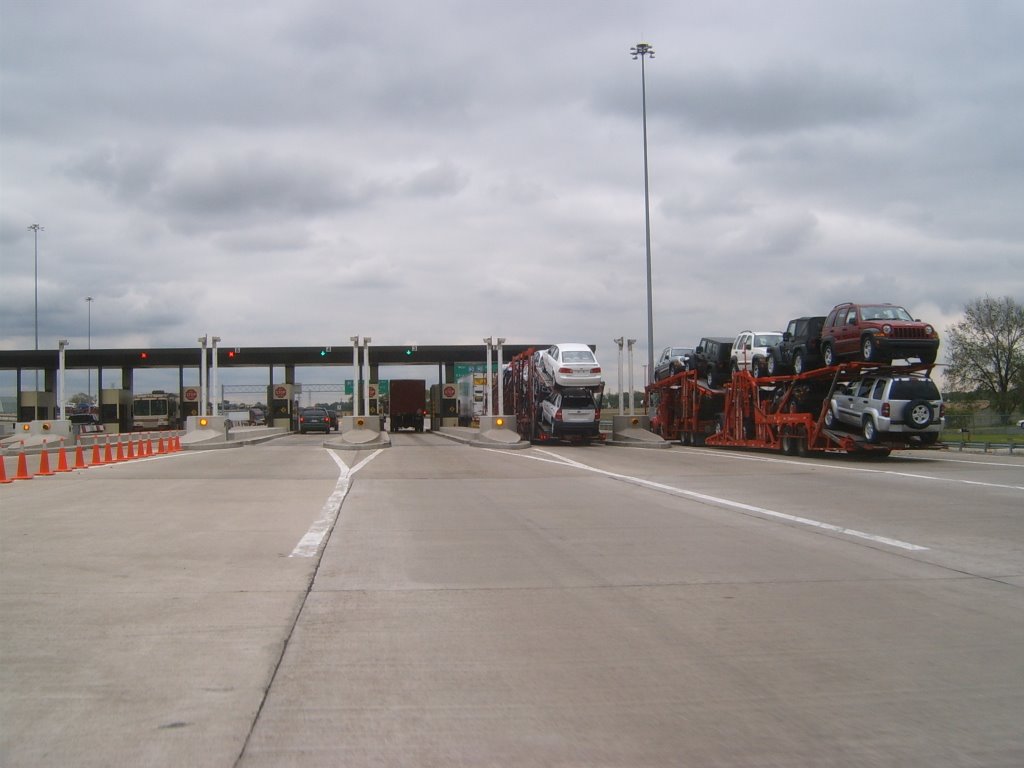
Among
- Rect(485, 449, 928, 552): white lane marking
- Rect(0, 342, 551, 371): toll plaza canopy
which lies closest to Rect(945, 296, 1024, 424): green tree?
Rect(0, 342, 551, 371): toll plaza canopy

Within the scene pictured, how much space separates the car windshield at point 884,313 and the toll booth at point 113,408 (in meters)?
58.1

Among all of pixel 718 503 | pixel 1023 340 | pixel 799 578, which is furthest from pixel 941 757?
pixel 1023 340

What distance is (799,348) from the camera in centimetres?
2602

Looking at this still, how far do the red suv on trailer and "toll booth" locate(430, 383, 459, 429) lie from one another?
146ft

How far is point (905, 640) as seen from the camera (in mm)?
6262

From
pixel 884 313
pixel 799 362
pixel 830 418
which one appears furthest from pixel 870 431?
pixel 799 362

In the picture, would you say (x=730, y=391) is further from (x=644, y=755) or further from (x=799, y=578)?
(x=644, y=755)

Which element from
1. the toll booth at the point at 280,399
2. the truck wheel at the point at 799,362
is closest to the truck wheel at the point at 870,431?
the truck wheel at the point at 799,362

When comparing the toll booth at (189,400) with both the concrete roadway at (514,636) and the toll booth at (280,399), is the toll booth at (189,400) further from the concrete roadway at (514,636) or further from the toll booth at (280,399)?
the concrete roadway at (514,636)

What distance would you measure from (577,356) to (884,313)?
43.8ft

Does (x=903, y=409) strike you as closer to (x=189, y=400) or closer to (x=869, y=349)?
(x=869, y=349)

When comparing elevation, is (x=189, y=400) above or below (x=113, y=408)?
above

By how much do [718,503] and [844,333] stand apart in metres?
11.3

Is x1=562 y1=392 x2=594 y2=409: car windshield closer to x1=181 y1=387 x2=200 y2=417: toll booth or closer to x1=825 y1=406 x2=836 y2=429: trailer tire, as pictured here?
x1=825 y1=406 x2=836 y2=429: trailer tire
